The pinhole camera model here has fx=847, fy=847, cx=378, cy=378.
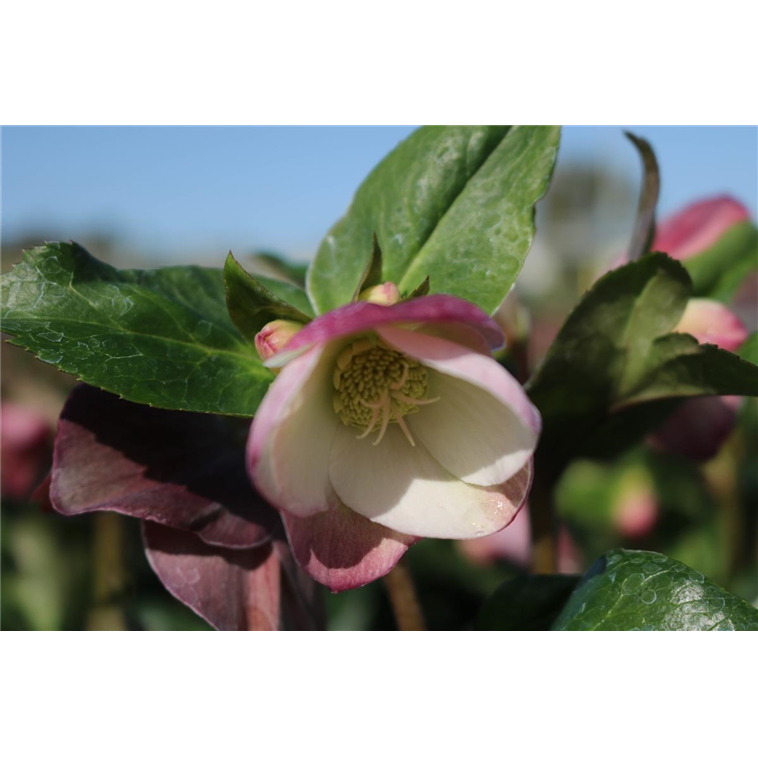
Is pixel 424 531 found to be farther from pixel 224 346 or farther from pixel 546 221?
pixel 546 221

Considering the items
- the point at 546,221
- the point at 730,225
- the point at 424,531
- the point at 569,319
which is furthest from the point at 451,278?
the point at 546,221

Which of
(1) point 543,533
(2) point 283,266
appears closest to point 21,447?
(2) point 283,266

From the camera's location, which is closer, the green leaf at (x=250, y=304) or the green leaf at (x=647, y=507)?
the green leaf at (x=250, y=304)

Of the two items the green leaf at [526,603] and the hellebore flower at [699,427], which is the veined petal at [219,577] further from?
the hellebore flower at [699,427]

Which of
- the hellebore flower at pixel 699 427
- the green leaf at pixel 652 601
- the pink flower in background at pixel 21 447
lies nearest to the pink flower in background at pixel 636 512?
the hellebore flower at pixel 699 427

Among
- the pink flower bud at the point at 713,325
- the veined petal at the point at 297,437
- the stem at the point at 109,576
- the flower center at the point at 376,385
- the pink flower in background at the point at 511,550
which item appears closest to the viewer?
the veined petal at the point at 297,437
